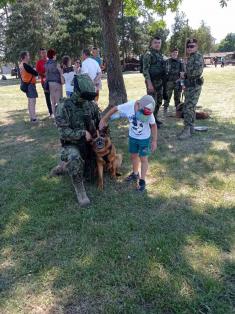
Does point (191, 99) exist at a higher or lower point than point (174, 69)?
lower

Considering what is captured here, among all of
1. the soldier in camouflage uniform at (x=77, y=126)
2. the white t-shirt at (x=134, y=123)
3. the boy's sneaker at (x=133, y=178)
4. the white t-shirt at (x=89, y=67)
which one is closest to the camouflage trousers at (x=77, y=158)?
the soldier in camouflage uniform at (x=77, y=126)

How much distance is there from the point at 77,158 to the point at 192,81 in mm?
3450

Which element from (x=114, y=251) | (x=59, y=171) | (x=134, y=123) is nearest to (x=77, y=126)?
(x=134, y=123)

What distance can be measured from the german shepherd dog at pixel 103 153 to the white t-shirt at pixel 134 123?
1.25ft

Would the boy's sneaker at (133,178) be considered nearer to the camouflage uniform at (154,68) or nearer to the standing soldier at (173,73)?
the camouflage uniform at (154,68)

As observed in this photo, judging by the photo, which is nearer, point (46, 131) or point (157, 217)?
point (157, 217)

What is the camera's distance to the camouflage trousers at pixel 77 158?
14.6 feet

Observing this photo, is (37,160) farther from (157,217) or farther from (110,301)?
(110,301)

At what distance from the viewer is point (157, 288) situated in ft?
9.63

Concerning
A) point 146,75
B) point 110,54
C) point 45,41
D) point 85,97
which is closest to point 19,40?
point 45,41

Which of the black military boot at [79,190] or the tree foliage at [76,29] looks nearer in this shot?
the black military boot at [79,190]

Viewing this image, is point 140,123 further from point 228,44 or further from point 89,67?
point 228,44

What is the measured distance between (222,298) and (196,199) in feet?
5.94

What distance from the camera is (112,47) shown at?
9797mm
